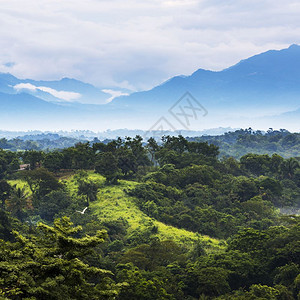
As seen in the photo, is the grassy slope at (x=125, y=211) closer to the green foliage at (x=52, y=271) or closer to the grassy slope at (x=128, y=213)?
the grassy slope at (x=128, y=213)

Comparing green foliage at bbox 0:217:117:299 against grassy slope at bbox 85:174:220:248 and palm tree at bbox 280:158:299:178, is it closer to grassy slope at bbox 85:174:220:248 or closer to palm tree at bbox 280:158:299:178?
grassy slope at bbox 85:174:220:248

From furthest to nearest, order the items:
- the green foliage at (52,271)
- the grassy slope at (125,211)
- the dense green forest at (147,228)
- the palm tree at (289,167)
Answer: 1. the palm tree at (289,167)
2. the grassy slope at (125,211)
3. the dense green forest at (147,228)
4. the green foliage at (52,271)

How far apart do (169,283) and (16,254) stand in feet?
38.8

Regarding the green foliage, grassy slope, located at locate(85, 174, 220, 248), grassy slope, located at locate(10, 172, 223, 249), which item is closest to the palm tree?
grassy slope, located at locate(10, 172, 223, 249)

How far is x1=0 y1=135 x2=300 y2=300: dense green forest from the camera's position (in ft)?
35.6

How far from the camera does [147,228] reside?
109 feet

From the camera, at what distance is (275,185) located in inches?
1795

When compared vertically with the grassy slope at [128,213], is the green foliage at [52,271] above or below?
above

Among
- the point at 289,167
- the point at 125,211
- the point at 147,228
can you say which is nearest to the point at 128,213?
the point at 125,211

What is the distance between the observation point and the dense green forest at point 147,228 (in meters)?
10.8

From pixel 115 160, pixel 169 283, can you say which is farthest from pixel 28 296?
pixel 115 160

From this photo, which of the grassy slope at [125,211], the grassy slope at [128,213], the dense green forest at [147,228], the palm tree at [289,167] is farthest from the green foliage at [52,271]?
the palm tree at [289,167]

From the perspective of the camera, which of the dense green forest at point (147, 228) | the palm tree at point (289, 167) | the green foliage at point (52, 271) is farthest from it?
the palm tree at point (289, 167)

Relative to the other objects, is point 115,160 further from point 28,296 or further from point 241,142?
point 241,142
